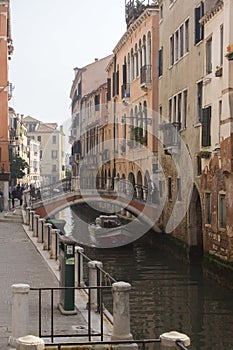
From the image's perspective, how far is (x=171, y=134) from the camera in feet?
82.2

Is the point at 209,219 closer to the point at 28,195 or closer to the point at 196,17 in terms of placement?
the point at 196,17

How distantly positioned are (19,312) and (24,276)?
216 inches

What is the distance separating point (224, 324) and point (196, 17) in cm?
1211

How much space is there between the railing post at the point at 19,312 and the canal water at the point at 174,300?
4420mm

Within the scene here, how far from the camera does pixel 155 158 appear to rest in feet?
94.9

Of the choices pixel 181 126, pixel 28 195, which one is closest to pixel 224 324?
pixel 181 126

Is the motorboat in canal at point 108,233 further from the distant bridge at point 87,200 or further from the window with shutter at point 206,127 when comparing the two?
the window with shutter at point 206,127

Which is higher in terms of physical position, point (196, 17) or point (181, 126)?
point (196, 17)

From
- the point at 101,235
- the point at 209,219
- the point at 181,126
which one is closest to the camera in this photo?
the point at 209,219

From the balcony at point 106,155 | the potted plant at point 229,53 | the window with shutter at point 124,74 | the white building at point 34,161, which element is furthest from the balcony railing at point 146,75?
the white building at point 34,161

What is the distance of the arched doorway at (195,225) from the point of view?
73.3 feet

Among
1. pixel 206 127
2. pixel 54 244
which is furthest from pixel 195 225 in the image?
pixel 54 244

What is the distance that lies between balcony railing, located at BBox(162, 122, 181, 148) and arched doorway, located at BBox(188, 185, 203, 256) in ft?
7.86

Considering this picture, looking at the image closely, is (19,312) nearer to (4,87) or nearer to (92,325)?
(92,325)
